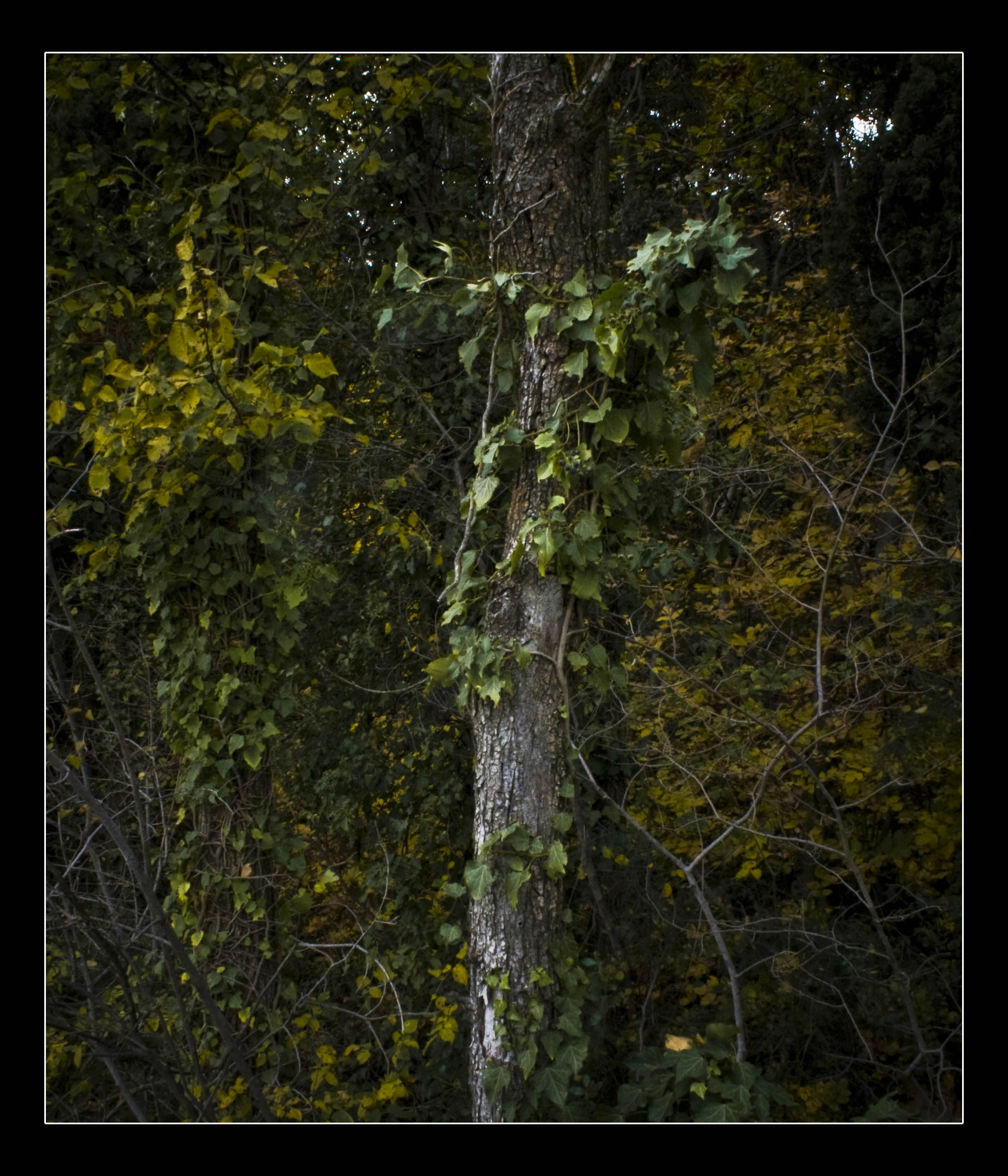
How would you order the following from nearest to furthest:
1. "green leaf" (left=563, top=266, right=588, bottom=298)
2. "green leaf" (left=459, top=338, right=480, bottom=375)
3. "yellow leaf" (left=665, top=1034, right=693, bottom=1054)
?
"green leaf" (left=563, top=266, right=588, bottom=298) → "green leaf" (left=459, top=338, right=480, bottom=375) → "yellow leaf" (left=665, top=1034, right=693, bottom=1054)

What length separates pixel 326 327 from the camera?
4219mm

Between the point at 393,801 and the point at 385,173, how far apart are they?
330 centimetres

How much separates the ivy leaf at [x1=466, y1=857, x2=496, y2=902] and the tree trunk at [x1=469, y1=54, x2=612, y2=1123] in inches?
1.4

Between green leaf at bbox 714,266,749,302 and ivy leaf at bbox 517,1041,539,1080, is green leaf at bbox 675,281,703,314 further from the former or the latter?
ivy leaf at bbox 517,1041,539,1080

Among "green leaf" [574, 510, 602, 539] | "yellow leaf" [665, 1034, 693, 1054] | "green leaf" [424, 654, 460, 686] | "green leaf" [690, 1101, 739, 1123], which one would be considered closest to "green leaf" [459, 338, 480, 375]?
"green leaf" [574, 510, 602, 539]

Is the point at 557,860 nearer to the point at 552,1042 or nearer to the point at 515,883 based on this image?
the point at 515,883

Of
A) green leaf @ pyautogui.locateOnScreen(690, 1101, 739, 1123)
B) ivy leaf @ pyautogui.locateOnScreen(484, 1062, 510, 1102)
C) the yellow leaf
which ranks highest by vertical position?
ivy leaf @ pyautogui.locateOnScreen(484, 1062, 510, 1102)

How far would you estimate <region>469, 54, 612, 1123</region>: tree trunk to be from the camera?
8.04 ft

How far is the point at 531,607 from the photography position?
2.45 m

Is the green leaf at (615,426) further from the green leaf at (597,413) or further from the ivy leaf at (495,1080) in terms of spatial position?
the ivy leaf at (495,1080)

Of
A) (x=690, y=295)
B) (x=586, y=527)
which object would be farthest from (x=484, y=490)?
(x=690, y=295)

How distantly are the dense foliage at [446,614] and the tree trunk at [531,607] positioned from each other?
0.07 metres
